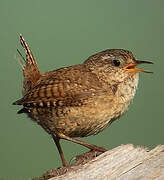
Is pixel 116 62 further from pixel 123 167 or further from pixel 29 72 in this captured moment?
pixel 123 167

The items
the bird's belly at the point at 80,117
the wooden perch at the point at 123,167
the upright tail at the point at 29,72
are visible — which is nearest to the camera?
the wooden perch at the point at 123,167

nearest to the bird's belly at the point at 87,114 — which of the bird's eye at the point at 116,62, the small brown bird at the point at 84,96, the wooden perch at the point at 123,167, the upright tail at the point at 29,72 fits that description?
the small brown bird at the point at 84,96

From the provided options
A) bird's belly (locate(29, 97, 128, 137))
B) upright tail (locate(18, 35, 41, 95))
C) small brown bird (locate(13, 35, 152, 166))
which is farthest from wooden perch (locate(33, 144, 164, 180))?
upright tail (locate(18, 35, 41, 95))

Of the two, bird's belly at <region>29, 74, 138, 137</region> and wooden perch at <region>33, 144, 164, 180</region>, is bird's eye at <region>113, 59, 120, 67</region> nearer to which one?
bird's belly at <region>29, 74, 138, 137</region>

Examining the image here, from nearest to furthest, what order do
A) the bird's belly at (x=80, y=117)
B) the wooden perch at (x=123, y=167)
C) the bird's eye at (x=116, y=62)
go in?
the wooden perch at (x=123, y=167) < the bird's belly at (x=80, y=117) < the bird's eye at (x=116, y=62)

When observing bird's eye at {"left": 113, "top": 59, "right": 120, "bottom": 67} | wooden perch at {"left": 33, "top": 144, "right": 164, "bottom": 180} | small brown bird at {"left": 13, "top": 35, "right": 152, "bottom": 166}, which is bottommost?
wooden perch at {"left": 33, "top": 144, "right": 164, "bottom": 180}

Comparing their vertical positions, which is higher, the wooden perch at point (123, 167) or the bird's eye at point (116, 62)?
the bird's eye at point (116, 62)

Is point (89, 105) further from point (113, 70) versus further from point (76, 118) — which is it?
point (113, 70)

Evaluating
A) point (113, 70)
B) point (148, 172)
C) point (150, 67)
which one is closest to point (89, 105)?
point (113, 70)

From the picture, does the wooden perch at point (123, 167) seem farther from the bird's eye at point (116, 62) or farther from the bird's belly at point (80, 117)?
the bird's eye at point (116, 62)
